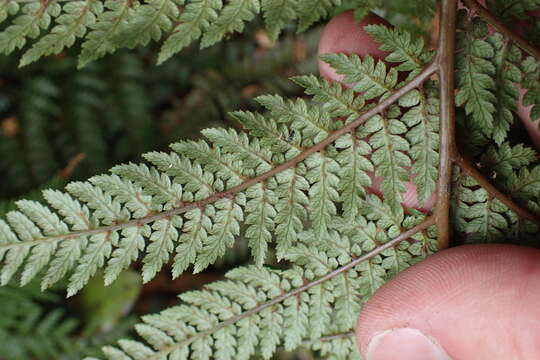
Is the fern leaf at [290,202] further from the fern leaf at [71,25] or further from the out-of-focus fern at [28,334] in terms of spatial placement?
the out-of-focus fern at [28,334]

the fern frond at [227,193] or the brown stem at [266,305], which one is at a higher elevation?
the fern frond at [227,193]

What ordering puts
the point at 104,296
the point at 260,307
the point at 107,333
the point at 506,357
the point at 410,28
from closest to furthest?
the point at 506,357 < the point at 260,307 < the point at 410,28 < the point at 107,333 < the point at 104,296

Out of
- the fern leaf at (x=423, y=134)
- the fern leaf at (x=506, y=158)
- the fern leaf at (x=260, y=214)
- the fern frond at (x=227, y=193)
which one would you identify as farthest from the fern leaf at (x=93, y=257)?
the fern leaf at (x=506, y=158)

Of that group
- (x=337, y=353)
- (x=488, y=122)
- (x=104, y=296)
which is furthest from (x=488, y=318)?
(x=104, y=296)

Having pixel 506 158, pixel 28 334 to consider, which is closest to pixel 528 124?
pixel 506 158

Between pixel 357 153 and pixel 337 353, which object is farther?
A: pixel 337 353

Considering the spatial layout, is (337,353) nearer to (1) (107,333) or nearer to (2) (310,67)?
(1) (107,333)

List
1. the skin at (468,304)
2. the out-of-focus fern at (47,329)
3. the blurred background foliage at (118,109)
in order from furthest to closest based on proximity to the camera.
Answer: the blurred background foliage at (118,109) < the out-of-focus fern at (47,329) < the skin at (468,304)
